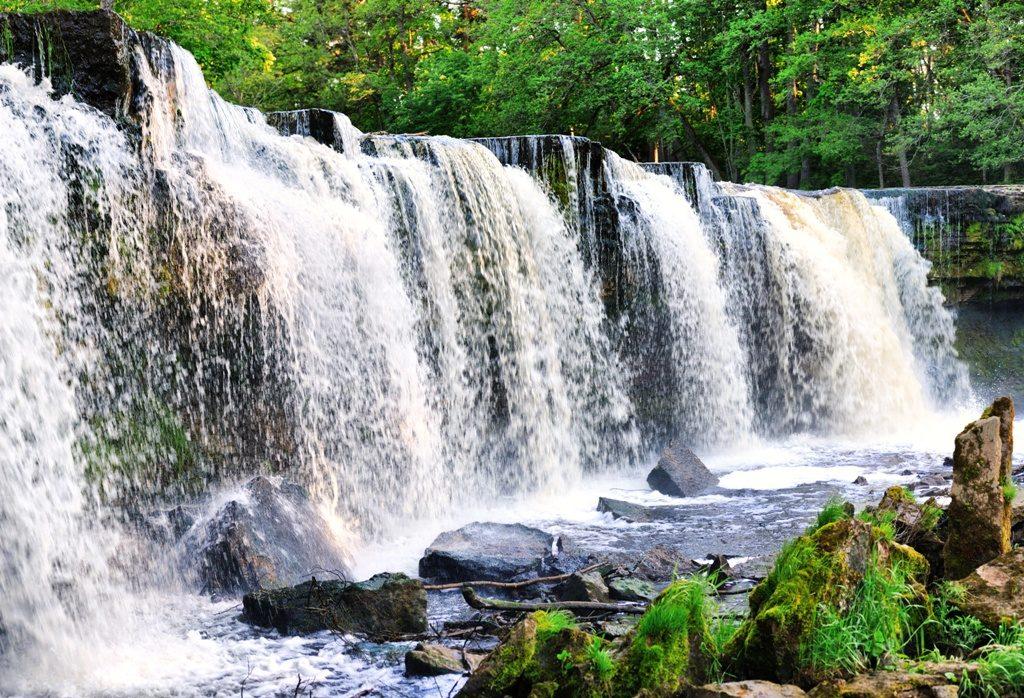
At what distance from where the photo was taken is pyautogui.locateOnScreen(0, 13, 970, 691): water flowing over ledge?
7629 millimetres

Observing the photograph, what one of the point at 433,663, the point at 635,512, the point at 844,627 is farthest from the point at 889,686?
the point at 635,512

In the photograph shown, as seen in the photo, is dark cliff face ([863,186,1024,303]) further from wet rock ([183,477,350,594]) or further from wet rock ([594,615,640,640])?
wet rock ([594,615,640,640])

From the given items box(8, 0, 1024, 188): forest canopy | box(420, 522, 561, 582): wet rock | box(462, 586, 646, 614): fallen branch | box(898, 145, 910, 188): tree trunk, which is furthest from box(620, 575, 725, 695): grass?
box(898, 145, 910, 188): tree trunk

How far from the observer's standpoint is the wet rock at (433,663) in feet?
18.2

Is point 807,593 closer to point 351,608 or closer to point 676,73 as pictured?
point 351,608

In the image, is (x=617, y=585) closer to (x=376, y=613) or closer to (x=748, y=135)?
(x=376, y=613)

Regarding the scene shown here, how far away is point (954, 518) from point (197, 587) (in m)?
5.02

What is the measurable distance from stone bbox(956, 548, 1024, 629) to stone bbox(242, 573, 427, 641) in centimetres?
318

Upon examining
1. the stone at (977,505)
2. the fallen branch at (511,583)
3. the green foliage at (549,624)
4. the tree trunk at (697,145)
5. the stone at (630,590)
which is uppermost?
→ the tree trunk at (697,145)

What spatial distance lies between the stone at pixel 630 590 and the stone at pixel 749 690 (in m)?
2.73

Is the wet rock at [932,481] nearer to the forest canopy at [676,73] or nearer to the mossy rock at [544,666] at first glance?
the mossy rock at [544,666]

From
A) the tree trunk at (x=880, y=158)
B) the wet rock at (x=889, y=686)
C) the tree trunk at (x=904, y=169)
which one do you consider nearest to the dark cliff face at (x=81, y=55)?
the wet rock at (x=889, y=686)

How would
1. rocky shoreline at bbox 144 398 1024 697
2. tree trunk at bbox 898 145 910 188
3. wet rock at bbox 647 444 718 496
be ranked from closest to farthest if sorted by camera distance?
rocky shoreline at bbox 144 398 1024 697 → wet rock at bbox 647 444 718 496 → tree trunk at bbox 898 145 910 188

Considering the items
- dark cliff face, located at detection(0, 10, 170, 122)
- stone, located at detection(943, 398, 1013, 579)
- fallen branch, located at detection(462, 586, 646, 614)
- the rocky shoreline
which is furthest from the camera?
dark cliff face, located at detection(0, 10, 170, 122)
